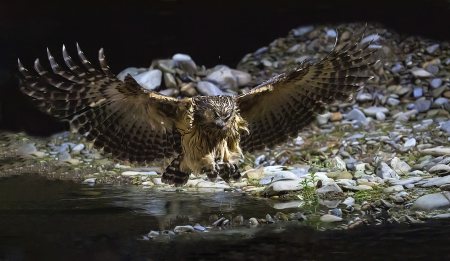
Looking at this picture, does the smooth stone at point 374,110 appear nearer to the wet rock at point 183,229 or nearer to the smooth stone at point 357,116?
the smooth stone at point 357,116

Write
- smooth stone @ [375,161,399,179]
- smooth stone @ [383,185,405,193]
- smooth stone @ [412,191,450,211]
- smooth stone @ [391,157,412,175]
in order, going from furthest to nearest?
→ 1. smooth stone @ [391,157,412,175]
2. smooth stone @ [375,161,399,179]
3. smooth stone @ [383,185,405,193]
4. smooth stone @ [412,191,450,211]

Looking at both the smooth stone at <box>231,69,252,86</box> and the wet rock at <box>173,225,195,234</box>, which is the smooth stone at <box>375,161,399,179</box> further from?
the smooth stone at <box>231,69,252,86</box>

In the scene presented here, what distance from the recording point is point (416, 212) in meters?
5.94

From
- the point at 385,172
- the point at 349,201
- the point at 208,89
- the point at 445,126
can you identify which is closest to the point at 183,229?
the point at 349,201

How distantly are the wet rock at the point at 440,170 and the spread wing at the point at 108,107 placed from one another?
2.61 metres

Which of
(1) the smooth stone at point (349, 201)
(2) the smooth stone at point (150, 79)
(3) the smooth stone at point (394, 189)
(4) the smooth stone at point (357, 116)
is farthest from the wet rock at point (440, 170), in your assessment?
(2) the smooth stone at point (150, 79)

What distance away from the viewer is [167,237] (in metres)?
5.46

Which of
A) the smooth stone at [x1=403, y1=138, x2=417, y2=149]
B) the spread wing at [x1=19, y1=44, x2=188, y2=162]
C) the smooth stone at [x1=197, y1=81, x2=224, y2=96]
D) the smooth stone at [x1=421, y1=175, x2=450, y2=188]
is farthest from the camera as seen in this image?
the smooth stone at [x1=197, y1=81, x2=224, y2=96]

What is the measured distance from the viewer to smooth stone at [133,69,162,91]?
34.7ft

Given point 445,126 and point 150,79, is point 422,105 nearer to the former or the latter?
point 445,126

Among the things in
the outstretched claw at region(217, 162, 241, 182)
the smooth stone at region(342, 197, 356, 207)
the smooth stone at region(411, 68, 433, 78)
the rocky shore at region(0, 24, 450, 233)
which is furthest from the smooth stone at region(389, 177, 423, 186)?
the smooth stone at region(411, 68, 433, 78)

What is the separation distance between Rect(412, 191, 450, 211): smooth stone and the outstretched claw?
4.97 ft

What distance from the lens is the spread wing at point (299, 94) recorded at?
20.4 feet

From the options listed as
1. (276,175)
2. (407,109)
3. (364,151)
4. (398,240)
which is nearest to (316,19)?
(407,109)
